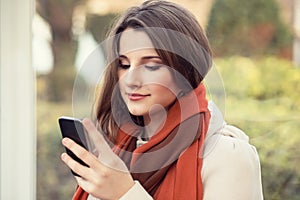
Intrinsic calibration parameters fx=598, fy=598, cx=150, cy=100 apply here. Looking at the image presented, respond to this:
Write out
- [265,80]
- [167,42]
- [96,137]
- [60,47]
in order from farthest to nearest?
[60,47], [265,80], [167,42], [96,137]

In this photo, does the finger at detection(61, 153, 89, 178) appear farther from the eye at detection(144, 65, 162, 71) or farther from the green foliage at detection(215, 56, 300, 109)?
the green foliage at detection(215, 56, 300, 109)

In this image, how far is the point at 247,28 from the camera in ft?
4.51

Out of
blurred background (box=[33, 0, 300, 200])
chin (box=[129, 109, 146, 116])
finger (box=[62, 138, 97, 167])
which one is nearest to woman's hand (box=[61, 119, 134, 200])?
finger (box=[62, 138, 97, 167])

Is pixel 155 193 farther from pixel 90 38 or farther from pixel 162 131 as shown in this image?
pixel 90 38

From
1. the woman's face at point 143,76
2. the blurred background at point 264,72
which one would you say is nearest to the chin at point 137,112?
the woman's face at point 143,76

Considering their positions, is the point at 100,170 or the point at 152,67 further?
the point at 152,67

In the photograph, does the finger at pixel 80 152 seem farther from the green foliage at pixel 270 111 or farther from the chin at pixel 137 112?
the green foliage at pixel 270 111

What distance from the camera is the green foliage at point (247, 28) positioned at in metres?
1.36

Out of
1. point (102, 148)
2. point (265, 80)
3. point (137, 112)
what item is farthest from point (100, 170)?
point (265, 80)

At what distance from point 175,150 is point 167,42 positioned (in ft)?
0.66

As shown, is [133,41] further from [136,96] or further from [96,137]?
[96,137]

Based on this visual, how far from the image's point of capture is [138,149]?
1.12 meters

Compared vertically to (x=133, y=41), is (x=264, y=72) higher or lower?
lower

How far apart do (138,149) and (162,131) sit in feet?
0.19
